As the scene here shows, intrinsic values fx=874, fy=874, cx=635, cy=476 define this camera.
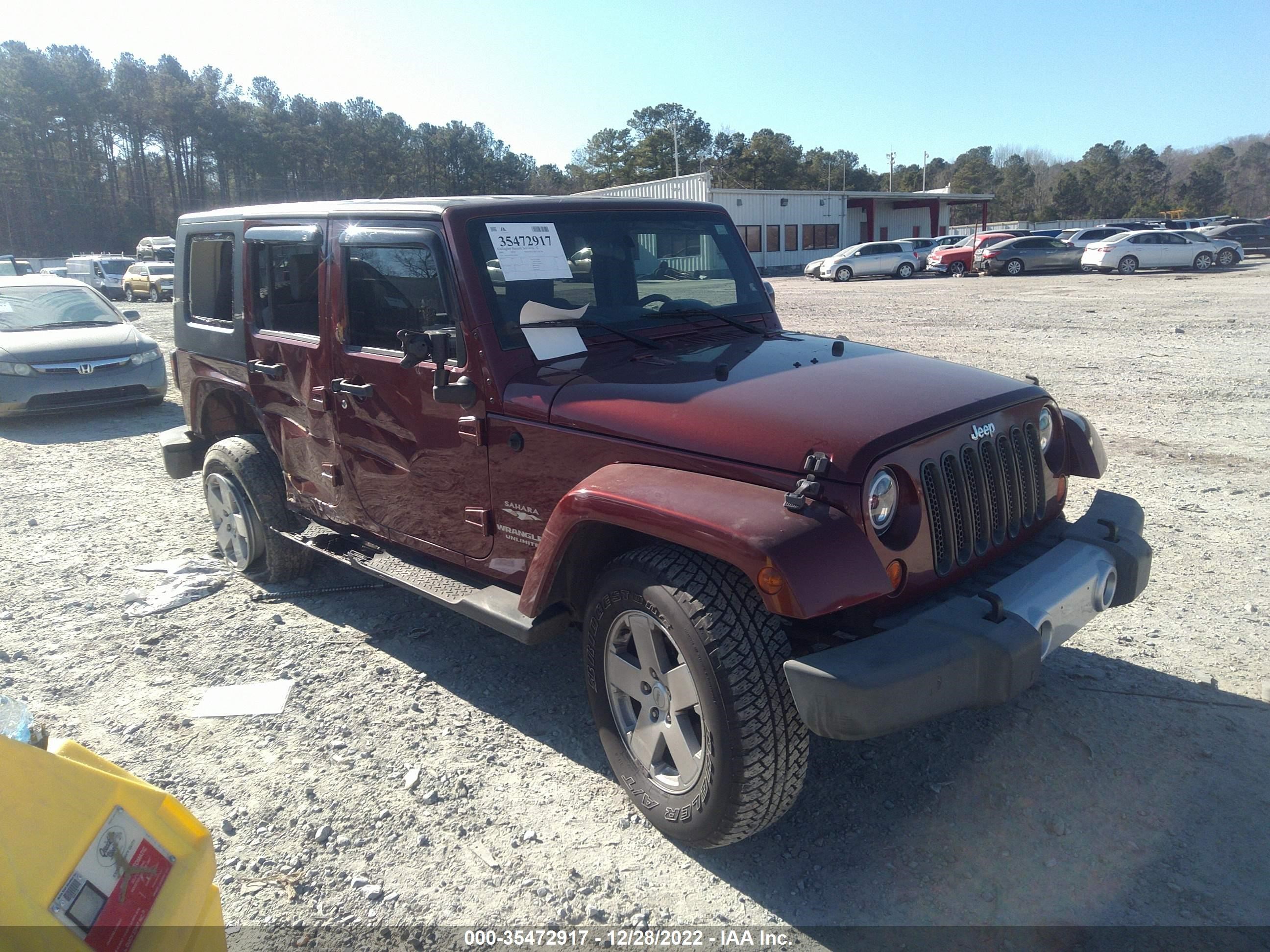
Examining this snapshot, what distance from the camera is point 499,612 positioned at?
3270mm

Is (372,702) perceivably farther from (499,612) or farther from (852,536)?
(852,536)

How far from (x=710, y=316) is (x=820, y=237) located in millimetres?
48637

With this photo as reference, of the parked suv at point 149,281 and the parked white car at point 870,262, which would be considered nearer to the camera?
the parked suv at point 149,281

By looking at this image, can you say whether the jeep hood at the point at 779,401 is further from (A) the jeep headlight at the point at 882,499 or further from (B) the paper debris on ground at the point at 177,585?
(B) the paper debris on ground at the point at 177,585

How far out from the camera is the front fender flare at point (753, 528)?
2316mm

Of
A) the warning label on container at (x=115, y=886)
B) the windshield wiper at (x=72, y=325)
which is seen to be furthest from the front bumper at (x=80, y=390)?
the warning label on container at (x=115, y=886)

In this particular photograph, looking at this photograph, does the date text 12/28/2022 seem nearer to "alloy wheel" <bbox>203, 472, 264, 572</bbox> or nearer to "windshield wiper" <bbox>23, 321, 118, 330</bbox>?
"alloy wheel" <bbox>203, 472, 264, 572</bbox>

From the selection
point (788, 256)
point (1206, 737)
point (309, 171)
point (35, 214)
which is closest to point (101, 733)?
point (1206, 737)

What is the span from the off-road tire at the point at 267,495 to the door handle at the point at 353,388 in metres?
1.11

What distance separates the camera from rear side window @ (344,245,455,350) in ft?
11.7

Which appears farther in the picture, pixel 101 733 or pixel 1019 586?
pixel 101 733

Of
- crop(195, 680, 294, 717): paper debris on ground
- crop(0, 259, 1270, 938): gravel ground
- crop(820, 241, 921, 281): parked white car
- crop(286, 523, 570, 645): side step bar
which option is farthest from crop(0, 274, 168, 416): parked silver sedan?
crop(820, 241, 921, 281): parked white car

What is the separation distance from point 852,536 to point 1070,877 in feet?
4.14

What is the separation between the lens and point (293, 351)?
433cm
